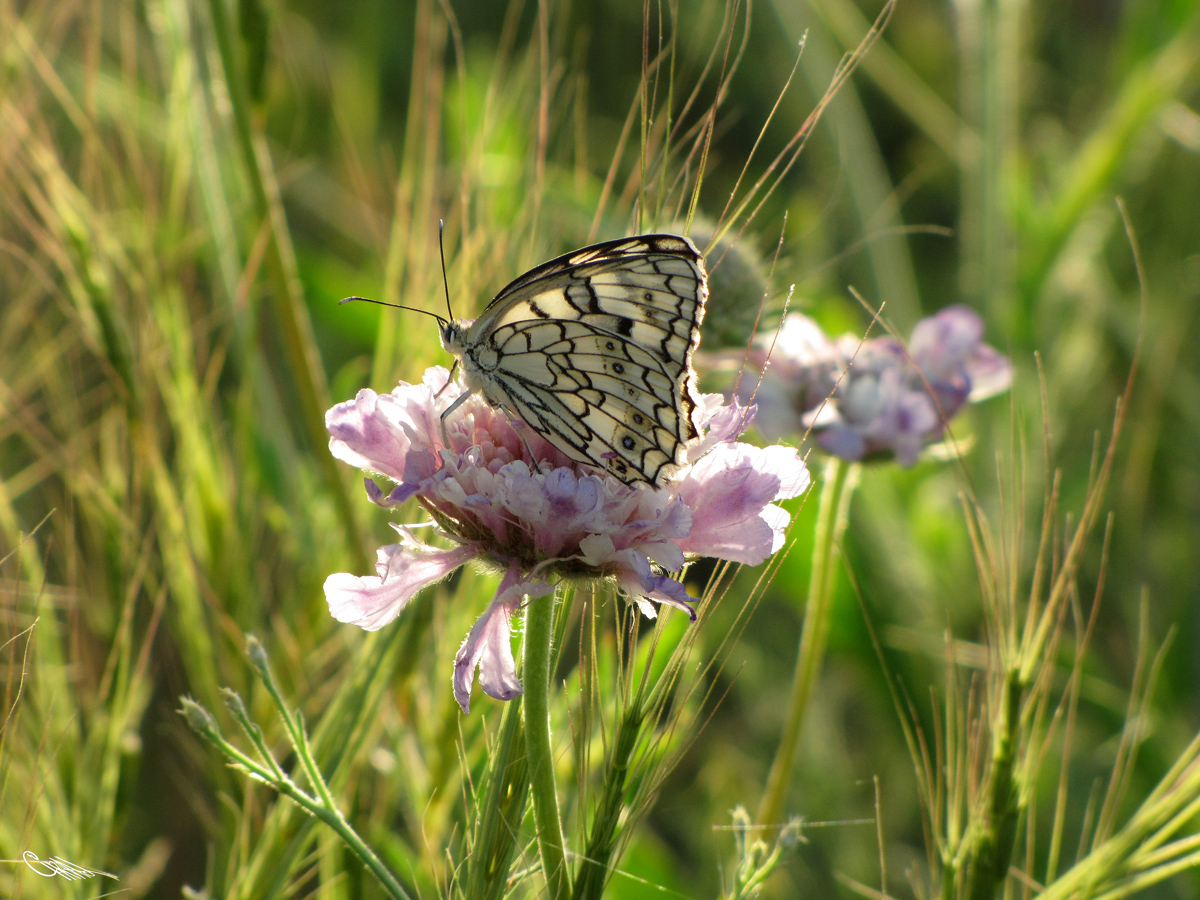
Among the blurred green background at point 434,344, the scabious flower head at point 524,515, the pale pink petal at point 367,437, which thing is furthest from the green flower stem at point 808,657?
the pale pink petal at point 367,437

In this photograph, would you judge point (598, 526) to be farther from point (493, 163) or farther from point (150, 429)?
point (493, 163)

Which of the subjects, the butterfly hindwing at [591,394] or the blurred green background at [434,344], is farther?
the blurred green background at [434,344]
